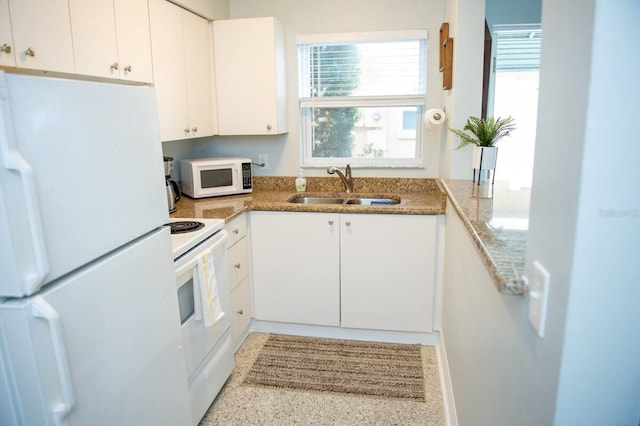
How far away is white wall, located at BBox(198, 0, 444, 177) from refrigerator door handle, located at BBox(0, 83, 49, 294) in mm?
2472

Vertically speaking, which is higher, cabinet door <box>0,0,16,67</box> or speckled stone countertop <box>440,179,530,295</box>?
cabinet door <box>0,0,16,67</box>

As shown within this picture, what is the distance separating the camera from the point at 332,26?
3158 mm

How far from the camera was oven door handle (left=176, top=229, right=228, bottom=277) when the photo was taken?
1.85 metres

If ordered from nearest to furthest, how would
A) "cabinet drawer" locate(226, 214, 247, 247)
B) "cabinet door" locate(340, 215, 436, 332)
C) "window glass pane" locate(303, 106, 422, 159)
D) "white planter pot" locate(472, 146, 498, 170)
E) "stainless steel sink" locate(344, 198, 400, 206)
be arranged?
"white planter pot" locate(472, 146, 498, 170)
"cabinet drawer" locate(226, 214, 247, 247)
"cabinet door" locate(340, 215, 436, 332)
"stainless steel sink" locate(344, 198, 400, 206)
"window glass pane" locate(303, 106, 422, 159)

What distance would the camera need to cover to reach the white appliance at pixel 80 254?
38.6 inches

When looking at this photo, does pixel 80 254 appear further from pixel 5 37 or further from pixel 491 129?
pixel 491 129

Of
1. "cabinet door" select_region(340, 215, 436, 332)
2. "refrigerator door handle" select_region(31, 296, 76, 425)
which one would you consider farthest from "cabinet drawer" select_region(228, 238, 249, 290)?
"refrigerator door handle" select_region(31, 296, 76, 425)

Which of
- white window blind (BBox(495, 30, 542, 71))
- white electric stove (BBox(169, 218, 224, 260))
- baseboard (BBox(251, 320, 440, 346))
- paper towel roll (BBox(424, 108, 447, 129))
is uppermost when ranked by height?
white window blind (BBox(495, 30, 542, 71))

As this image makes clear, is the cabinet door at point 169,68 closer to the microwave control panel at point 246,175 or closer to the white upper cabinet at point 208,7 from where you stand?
the white upper cabinet at point 208,7

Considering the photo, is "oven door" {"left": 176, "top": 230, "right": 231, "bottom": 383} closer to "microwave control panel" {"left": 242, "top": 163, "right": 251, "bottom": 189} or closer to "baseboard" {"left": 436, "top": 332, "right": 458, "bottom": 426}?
"microwave control panel" {"left": 242, "top": 163, "right": 251, "bottom": 189}

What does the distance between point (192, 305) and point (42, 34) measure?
1.23 metres

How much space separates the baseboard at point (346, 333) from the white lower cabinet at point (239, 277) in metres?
0.16

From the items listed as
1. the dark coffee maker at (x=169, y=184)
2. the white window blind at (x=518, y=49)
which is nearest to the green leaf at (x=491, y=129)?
the white window blind at (x=518, y=49)

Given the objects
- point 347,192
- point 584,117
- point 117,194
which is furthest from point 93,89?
point 347,192
